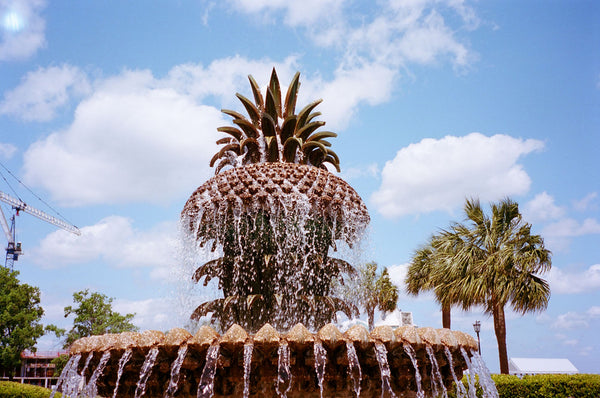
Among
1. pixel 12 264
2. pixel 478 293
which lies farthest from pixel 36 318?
pixel 12 264

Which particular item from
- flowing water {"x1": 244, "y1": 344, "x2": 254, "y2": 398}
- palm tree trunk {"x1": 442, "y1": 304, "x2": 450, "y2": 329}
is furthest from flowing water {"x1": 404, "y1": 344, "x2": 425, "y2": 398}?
palm tree trunk {"x1": 442, "y1": 304, "x2": 450, "y2": 329}

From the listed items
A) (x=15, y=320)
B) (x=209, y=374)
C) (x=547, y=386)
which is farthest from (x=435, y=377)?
(x=15, y=320)

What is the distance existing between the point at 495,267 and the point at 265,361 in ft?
57.5

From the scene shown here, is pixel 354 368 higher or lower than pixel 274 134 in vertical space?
lower

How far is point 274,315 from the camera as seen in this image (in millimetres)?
5793

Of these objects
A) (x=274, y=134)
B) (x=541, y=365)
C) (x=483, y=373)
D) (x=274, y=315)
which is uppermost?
(x=274, y=134)

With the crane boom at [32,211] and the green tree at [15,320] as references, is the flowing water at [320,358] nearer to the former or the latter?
the green tree at [15,320]

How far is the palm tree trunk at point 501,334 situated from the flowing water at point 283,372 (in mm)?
16941

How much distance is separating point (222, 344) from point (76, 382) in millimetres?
1736

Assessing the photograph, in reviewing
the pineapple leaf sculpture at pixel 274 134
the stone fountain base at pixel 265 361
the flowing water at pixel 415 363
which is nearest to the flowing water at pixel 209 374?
the stone fountain base at pixel 265 361

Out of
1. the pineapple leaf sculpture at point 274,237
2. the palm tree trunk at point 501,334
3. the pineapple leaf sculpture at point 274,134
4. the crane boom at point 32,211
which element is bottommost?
the palm tree trunk at point 501,334

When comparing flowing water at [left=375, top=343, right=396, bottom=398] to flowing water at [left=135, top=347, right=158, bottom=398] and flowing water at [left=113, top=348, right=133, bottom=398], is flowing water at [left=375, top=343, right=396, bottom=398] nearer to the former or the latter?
flowing water at [left=135, top=347, right=158, bottom=398]

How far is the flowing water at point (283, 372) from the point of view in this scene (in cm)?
389

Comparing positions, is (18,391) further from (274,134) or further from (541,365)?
(541,365)
